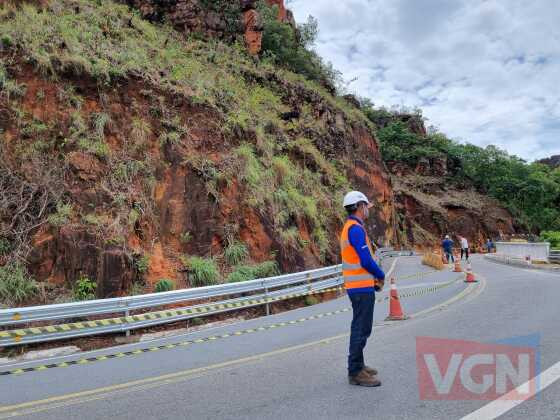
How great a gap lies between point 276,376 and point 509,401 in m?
2.39

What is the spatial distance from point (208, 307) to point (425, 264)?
1771cm

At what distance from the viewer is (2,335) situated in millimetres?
7297

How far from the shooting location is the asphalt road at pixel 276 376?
13.4 feet

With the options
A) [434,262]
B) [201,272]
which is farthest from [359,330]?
[434,262]

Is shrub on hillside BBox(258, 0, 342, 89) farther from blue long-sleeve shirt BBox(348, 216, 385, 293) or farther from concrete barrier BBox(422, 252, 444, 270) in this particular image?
blue long-sleeve shirt BBox(348, 216, 385, 293)

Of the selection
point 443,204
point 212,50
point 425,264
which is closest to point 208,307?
point 212,50

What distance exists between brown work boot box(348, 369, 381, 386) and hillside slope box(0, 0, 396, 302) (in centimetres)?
661

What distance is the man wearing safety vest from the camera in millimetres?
4719

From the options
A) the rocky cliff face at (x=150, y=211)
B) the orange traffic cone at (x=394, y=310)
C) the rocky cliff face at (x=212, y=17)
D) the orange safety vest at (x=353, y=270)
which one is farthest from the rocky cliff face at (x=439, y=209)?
the orange safety vest at (x=353, y=270)

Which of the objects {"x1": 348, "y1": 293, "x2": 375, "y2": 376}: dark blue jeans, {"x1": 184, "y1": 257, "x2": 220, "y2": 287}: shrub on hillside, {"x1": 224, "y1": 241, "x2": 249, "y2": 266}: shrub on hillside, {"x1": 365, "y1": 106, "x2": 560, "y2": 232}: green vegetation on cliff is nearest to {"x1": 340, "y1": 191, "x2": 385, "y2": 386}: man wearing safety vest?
{"x1": 348, "y1": 293, "x2": 375, "y2": 376}: dark blue jeans

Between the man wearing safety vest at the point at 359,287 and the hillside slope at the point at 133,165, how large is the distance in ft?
21.5

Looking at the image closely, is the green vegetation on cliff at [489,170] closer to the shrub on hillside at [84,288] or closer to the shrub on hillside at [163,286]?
the shrub on hillside at [163,286]

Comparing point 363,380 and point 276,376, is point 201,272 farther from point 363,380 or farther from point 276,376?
point 363,380

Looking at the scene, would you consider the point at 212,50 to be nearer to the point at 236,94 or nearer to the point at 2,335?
the point at 236,94
